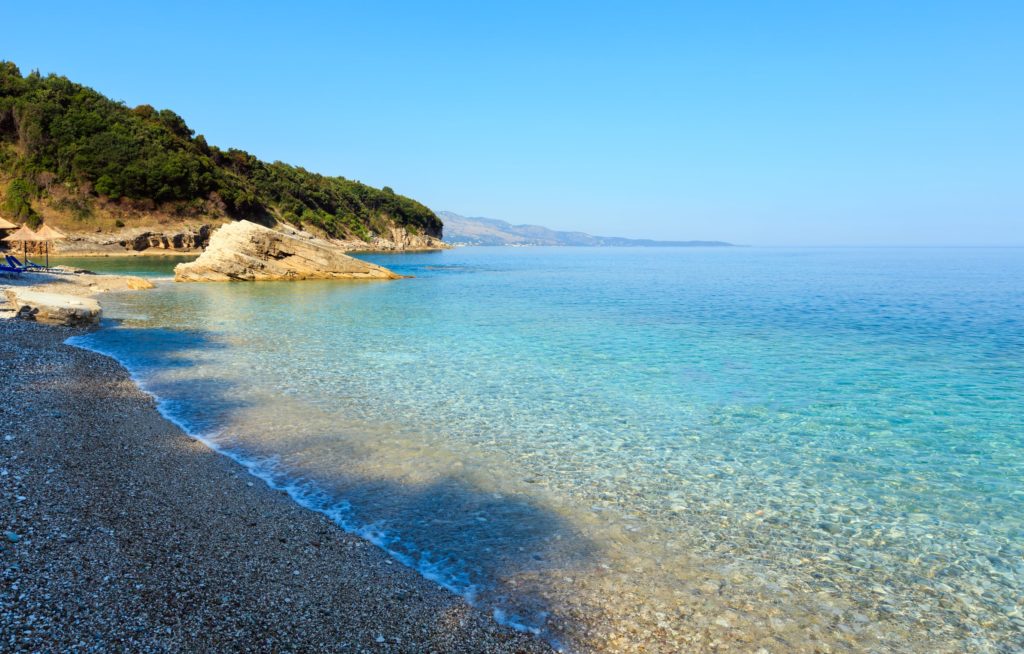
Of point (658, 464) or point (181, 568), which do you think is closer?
point (181, 568)

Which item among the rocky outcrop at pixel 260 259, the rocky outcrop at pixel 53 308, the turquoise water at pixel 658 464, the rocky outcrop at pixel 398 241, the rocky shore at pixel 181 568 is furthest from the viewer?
the rocky outcrop at pixel 398 241

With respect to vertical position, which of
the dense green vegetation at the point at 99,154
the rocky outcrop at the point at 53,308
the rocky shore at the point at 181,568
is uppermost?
the dense green vegetation at the point at 99,154

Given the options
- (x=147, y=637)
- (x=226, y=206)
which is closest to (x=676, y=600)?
(x=147, y=637)

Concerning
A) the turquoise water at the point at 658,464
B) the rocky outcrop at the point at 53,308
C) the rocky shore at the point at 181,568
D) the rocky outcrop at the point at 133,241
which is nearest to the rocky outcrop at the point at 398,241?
the rocky outcrop at the point at 133,241

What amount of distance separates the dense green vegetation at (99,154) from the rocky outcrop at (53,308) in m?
57.9

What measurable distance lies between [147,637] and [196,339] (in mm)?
17218

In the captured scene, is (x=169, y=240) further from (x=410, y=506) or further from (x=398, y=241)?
(x=410, y=506)

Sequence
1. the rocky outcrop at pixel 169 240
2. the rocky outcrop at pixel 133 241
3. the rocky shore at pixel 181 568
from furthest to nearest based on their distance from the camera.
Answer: the rocky outcrop at pixel 169 240 → the rocky outcrop at pixel 133 241 → the rocky shore at pixel 181 568

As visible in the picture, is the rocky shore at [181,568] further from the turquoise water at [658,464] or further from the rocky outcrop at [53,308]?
the rocky outcrop at [53,308]

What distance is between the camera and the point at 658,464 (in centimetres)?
940

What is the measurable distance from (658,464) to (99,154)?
83779mm

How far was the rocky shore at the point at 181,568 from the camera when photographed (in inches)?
173

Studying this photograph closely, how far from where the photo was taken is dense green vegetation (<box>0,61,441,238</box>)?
70188mm

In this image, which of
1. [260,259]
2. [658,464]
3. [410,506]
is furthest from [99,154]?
[658,464]
